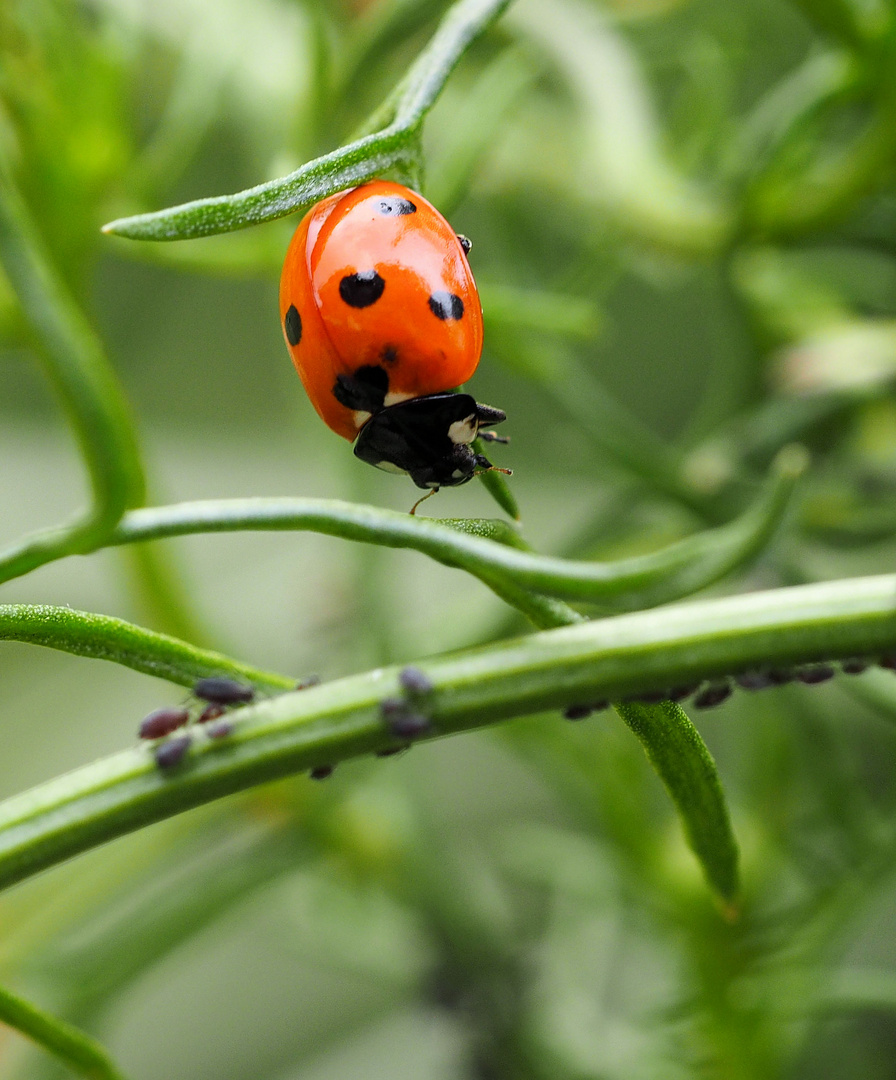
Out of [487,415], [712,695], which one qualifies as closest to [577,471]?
[487,415]

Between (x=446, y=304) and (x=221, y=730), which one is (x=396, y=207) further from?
(x=221, y=730)

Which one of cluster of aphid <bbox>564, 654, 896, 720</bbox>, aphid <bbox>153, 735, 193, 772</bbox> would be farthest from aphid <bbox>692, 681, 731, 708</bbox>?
aphid <bbox>153, 735, 193, 772</bbox>

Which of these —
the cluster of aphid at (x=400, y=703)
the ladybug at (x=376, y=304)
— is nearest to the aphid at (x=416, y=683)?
the cluster of aphid at (x=400, y=703)

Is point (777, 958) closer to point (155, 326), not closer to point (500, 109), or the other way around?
point (500, 109)

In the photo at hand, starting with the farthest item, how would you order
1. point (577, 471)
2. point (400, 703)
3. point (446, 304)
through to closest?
1. point (577, 471)
2. point (446, 304)
3. point (400, 703)

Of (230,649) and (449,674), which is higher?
(230,649)

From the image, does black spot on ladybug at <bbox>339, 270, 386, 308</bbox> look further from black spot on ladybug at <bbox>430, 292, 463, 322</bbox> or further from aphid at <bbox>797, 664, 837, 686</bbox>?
aphid at <bbox>797, 664, 837, 686</bbox>

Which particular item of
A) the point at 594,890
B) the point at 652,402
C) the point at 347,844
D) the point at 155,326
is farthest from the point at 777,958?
the point at 155,326
